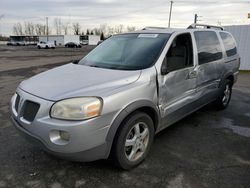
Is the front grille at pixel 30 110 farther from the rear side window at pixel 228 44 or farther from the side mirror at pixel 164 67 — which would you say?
the rear side window at pixel 228 44

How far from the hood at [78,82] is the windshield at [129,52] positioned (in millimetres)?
233

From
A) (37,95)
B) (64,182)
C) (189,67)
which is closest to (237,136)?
(189,67)

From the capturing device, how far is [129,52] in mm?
3537

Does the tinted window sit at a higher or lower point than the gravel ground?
higher

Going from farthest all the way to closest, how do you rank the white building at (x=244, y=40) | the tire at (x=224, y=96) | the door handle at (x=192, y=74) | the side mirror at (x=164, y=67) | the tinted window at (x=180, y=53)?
the white building at (x=244, y=40), the tire at (x=224, y=96), the door handle at (x=192, y=74), the tinted window at (x=180, y=53), the side mirror at (x=164, y=67)

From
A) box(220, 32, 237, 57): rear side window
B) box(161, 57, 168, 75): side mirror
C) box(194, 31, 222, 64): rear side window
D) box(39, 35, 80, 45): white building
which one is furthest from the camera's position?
box(39, 35, 80, 45): white building

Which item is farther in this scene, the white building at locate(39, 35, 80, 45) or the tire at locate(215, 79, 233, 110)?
the white building at locate(39, 35, 80, 45)

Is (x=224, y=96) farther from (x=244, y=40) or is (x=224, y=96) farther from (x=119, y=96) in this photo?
(x=244, y=40)

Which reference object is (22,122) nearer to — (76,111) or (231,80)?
(76,111)

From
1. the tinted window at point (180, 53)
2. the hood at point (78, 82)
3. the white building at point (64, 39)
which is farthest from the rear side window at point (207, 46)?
the white building at point (64, 39)

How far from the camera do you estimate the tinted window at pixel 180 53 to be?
3335mm

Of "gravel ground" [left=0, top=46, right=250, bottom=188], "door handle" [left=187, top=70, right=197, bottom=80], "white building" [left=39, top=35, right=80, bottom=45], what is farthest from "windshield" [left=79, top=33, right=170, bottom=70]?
"white building" [left=39, top=35, right=80, bottom=45]

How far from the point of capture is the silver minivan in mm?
2406

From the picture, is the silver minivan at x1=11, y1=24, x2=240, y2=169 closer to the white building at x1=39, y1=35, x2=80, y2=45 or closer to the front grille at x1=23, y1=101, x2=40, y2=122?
the front grille at x1=23, y1=101, x2=40, y2=122
